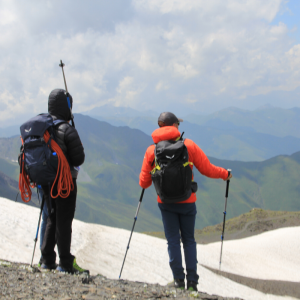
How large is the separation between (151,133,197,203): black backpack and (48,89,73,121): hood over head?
2295 mm

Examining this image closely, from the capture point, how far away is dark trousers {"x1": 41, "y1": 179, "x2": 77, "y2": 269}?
5.89 meters

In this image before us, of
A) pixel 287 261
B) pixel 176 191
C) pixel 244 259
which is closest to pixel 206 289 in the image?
pixel 176 191

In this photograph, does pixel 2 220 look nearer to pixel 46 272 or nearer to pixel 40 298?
pixel 46 272

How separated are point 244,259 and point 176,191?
80.8 ft

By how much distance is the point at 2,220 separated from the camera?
508 inches

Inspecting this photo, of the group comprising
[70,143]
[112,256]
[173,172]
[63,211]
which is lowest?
[112,256]

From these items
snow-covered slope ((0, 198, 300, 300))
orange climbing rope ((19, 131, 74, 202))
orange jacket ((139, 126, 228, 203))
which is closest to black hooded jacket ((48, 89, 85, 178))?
orange climbing rope ((19, 131, 74, 202))

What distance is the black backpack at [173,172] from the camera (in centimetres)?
579

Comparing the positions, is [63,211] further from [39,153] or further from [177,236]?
[177,236]

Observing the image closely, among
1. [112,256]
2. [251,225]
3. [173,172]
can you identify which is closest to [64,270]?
[173,172]

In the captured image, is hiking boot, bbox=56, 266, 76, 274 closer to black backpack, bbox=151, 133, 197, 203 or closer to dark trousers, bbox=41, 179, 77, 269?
dark trousers, bbox=41, 179, 77, 269

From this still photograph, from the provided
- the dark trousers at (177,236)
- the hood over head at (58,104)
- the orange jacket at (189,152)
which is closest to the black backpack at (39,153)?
the hood over head at (58,104)

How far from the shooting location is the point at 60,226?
19.3 feet

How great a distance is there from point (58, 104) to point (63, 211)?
2343 mm
